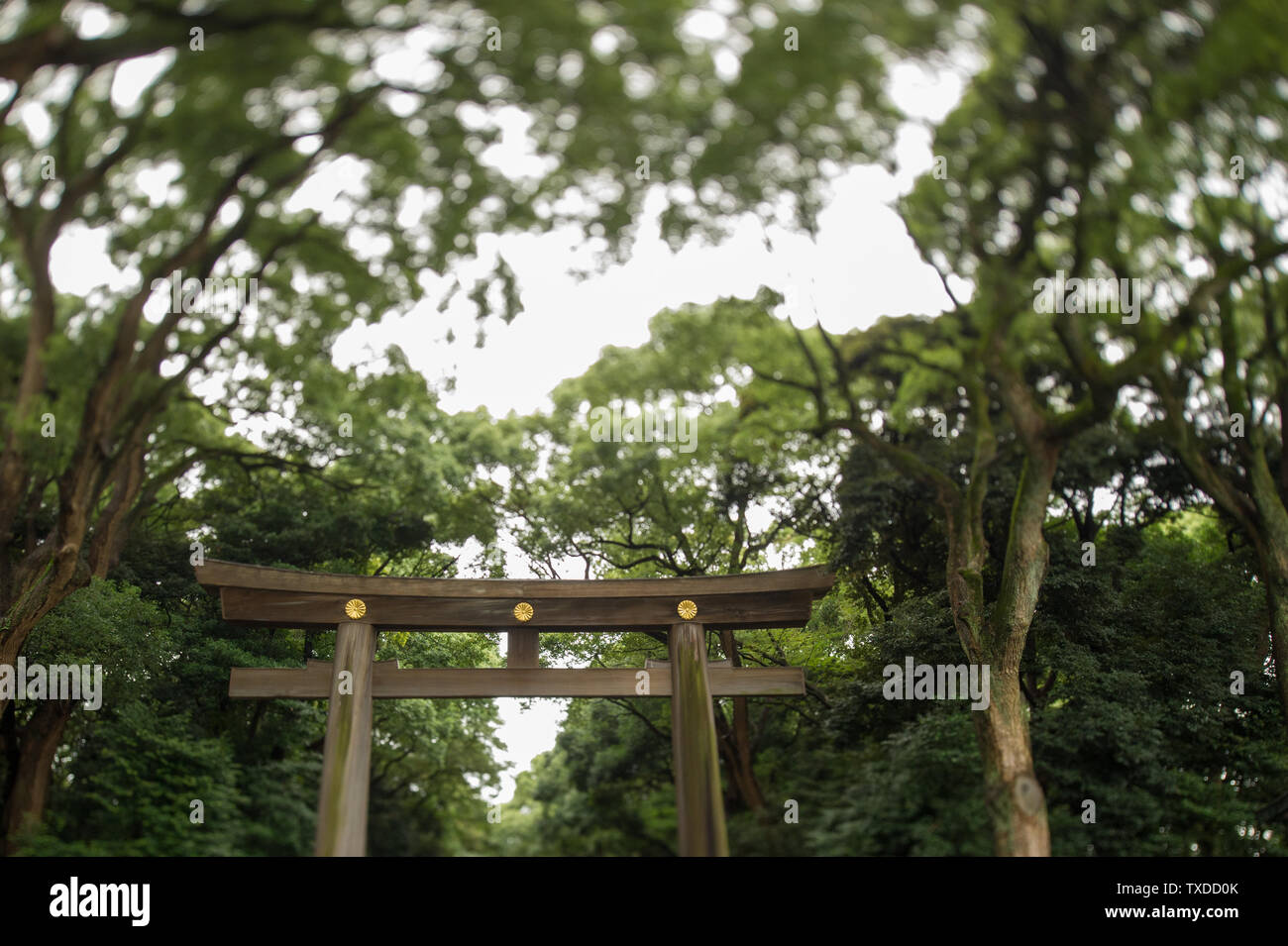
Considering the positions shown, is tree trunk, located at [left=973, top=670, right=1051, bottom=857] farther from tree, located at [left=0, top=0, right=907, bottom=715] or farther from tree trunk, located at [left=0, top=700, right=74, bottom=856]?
tree trunk, located at [left=0, top=700, right=74, bottom=856]

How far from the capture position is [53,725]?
9031 mm

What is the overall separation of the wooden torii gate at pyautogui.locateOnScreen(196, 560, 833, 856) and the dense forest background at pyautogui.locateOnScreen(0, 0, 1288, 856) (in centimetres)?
115

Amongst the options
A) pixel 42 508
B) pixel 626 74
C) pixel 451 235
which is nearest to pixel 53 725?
pixel 42 508

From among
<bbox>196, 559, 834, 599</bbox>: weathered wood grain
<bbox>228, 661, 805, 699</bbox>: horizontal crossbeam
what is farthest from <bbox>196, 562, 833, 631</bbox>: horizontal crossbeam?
<bbox>228, 661, 805, 699</bbox>: horizontal crossbeam

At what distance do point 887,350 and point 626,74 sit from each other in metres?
4.42

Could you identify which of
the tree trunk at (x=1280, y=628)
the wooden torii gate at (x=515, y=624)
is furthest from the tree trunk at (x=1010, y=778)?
the tree trunk at (x=1280, y=628)

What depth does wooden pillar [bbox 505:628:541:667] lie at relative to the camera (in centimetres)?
723

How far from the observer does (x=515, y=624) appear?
731 cm

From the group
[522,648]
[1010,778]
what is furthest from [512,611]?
[1010,778]

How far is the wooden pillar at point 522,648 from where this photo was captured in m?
7.23

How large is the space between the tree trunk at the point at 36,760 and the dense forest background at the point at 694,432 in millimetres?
47

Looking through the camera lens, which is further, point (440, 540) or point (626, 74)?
point (440, 540)

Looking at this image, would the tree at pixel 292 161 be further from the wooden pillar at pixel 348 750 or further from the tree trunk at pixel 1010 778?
the tree trunk at pixel 1010 778

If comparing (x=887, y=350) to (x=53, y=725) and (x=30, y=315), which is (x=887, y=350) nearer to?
(x=30, y=315)
